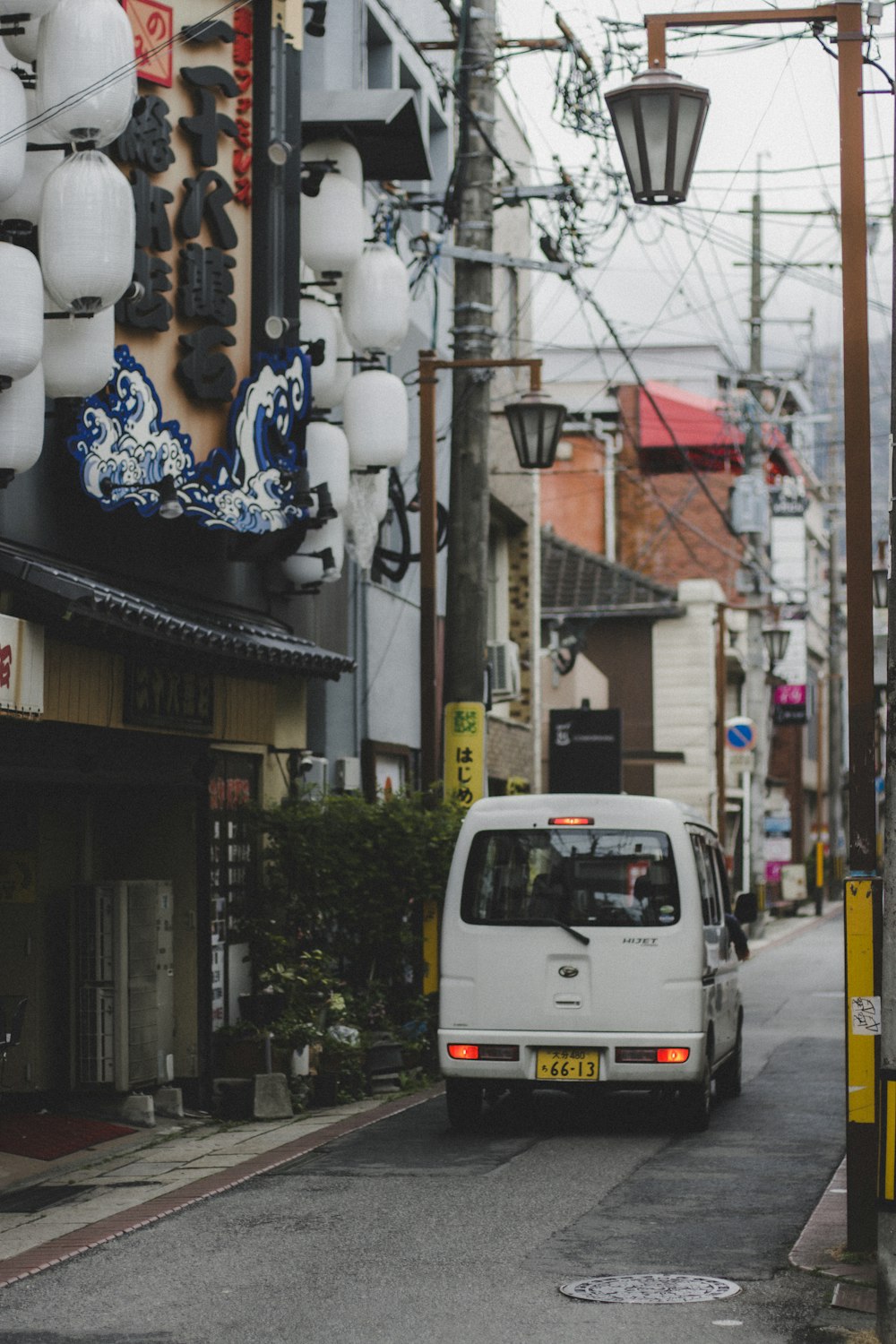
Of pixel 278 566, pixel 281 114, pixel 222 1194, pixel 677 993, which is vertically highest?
pixel 281 114

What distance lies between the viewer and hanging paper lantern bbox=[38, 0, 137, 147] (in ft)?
38.2

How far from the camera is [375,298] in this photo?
55.4ft

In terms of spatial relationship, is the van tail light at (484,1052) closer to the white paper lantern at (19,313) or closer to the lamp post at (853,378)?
the lamp post at (853,378)

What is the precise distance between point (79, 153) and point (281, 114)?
441cm

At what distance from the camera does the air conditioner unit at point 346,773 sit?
20047 millimetres

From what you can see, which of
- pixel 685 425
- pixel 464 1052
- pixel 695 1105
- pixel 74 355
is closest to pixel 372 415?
pixel 74 355

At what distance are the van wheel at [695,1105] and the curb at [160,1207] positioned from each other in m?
2.30

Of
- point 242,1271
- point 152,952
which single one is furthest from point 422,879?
point 242,1271

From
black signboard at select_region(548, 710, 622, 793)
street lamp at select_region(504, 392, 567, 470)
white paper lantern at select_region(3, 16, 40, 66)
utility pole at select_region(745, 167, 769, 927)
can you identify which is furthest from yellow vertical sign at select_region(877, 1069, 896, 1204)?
utility pole at select_region(745, 167, 769, 927)

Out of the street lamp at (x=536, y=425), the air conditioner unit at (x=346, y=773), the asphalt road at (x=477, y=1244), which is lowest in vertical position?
the asphalt road at (x=477, y=1244)

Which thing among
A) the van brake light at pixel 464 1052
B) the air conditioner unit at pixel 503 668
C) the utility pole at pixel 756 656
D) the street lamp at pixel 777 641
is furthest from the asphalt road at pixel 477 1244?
the street lamp at pixel 777 641

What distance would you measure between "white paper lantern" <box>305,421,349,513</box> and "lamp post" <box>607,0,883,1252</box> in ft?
21.7

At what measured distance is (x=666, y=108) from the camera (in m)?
10.1

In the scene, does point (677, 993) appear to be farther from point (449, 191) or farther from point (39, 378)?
point (449, 191)
